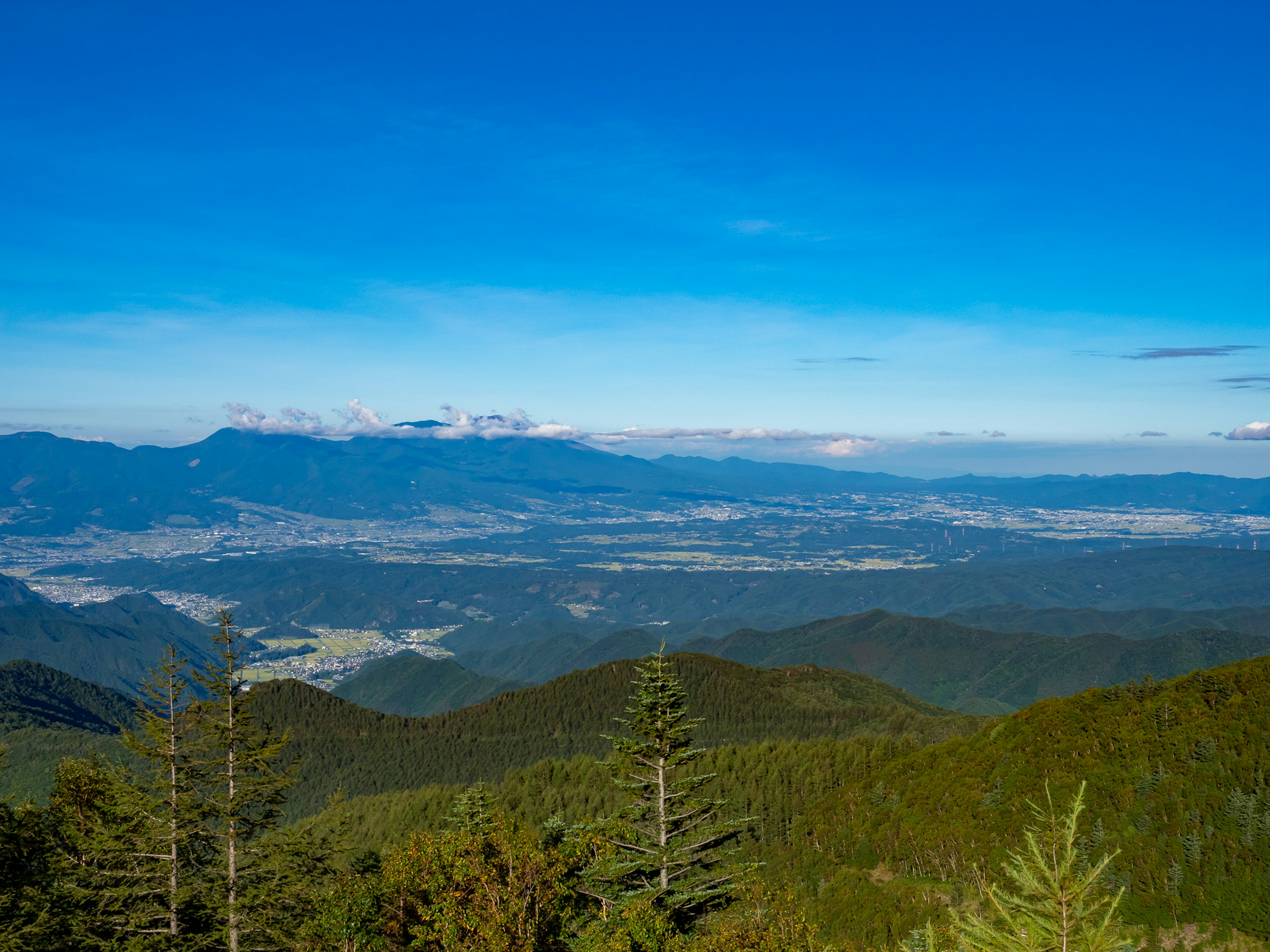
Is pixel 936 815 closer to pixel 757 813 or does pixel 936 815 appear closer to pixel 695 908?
pixel 757 813

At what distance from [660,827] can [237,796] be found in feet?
66.0

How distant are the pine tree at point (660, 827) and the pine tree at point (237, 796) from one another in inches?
588

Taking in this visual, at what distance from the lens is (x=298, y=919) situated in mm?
38938

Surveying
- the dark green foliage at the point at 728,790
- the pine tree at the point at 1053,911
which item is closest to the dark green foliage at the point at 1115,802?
the dark green foliage at the point at 728,790

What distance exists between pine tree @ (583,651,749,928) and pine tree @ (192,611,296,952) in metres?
14.9

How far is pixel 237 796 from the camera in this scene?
36156 millimetres

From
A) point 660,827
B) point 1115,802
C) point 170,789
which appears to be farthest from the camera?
point 1115,802

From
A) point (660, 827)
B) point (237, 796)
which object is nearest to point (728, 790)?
point (660, 827)

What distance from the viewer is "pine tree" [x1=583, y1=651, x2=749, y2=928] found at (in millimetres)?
41906

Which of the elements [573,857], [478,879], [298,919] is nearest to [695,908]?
[573,857]

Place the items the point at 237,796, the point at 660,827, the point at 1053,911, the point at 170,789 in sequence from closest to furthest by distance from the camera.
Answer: the point at 1053,911, the point at 237,796, the point at 170,789, the point at 660,827

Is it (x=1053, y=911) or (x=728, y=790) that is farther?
(x=728, y=790)

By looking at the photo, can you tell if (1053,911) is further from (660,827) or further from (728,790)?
(728,790)

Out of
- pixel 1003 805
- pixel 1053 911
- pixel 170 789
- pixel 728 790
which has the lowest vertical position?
pixel 728 790
